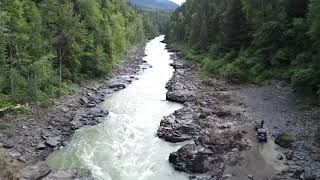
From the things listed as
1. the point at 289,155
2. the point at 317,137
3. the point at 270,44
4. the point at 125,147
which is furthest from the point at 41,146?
the point at 270,44

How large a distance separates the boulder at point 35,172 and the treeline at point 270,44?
2573cm

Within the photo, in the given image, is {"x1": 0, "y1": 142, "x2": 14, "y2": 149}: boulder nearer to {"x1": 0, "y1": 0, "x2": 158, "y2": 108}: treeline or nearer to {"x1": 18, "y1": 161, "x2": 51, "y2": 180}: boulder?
{"x1": 18, "y1": 161, "x2": 51, "y2": 180}: boulder

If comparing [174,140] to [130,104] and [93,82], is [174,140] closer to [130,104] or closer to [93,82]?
[130,104]

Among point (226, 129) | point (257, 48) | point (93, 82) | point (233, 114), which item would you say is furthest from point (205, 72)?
point (226, 129)

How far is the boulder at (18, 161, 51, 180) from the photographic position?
27.8 meters

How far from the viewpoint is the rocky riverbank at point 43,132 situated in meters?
28.8

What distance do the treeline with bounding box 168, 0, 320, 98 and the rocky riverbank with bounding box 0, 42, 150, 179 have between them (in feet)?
73.0

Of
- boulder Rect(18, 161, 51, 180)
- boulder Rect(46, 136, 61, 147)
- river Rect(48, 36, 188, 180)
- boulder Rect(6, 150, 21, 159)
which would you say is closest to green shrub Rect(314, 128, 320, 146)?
river Rect(48, 36, 188, 180)

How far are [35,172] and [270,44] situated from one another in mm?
40898

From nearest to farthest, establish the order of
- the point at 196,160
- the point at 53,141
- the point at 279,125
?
the point at 196,160 < the point at 53,141 < the point at 279,125

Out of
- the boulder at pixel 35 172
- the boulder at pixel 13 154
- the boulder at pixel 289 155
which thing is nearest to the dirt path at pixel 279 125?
the boulder at pixel 289 155

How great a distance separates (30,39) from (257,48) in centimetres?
3471

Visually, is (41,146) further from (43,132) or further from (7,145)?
(43,132)

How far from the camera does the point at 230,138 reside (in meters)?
34.6
